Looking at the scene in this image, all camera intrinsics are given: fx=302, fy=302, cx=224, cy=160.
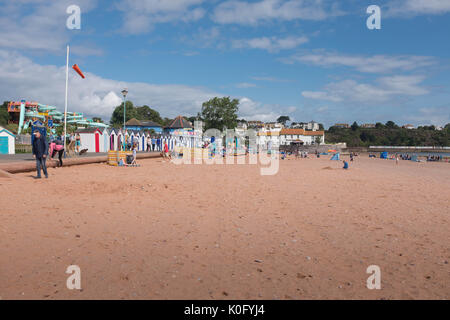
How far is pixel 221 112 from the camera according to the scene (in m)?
74.5

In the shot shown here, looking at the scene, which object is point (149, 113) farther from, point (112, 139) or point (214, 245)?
point (214, 245)

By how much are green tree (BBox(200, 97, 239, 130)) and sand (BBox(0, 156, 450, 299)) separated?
216 feet

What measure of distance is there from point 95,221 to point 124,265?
245 centimetres

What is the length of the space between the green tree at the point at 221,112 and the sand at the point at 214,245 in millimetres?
65773

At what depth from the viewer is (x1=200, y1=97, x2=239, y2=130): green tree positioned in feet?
244

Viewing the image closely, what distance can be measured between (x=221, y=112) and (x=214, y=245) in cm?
7059

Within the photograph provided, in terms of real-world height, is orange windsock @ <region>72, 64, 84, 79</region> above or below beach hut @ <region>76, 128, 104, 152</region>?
above

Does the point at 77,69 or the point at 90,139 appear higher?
the point at 77,69

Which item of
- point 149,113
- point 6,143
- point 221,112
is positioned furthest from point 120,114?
point 6,143

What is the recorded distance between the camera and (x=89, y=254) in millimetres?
4531

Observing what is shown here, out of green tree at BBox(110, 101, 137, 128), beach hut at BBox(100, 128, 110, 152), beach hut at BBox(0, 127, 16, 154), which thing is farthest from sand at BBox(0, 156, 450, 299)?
green tree at BBox(110, 101, 137, 128)

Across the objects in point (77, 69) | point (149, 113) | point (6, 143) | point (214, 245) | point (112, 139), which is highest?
point (149, 113)

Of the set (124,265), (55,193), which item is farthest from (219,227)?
(55,193)

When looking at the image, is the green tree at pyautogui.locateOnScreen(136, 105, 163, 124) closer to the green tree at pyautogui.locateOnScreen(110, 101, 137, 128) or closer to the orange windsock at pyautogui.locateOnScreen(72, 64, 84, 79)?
the green tree at pyautogui.locateOnScreen(110, 101, 137, 128)
